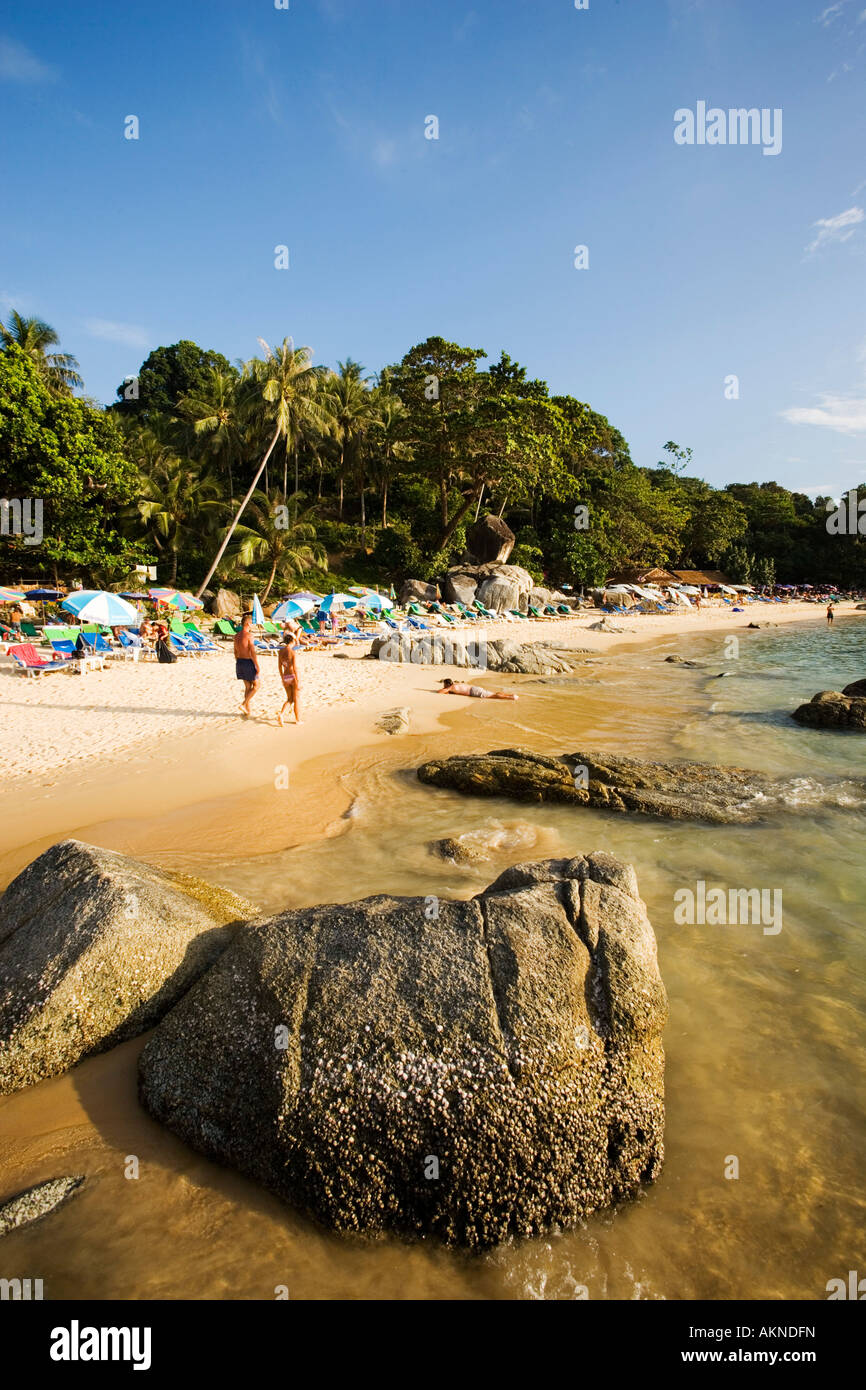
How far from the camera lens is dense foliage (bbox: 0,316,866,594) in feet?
85.9

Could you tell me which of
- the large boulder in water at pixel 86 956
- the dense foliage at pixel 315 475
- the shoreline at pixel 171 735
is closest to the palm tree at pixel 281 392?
the dense foliage at pixel 315 475

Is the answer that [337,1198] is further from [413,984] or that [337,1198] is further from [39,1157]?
[39,1157]

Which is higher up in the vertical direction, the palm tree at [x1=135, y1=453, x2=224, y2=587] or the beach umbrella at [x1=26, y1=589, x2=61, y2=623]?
the palm tree at [x1=135, y1=453, x2=224, y2=587]

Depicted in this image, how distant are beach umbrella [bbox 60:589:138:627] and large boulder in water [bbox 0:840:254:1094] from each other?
48.5ft

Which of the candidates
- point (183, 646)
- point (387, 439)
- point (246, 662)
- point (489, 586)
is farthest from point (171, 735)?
point (387, 439)

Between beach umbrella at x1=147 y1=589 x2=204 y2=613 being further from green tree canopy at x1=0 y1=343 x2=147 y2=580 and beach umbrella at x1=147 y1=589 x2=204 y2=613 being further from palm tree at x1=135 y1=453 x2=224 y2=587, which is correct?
palm tree at x1=135 y1=453 x2=224 y2=587

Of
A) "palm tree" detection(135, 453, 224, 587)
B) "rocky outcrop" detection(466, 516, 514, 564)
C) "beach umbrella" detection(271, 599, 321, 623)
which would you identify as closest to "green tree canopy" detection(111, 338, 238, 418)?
"palm tree" detection(135, 453, 224, 587)

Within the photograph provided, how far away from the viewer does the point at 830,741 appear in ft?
40.1

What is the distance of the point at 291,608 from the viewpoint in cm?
2408

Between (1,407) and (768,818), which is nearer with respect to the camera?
(768,818)

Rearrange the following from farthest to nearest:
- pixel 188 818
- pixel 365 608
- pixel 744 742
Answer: pixel 365 608 → pixel 744 742 → pixel 188 818

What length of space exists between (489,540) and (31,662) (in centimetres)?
3182

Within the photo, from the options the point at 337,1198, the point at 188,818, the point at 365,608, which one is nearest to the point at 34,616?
the point at 365,608
